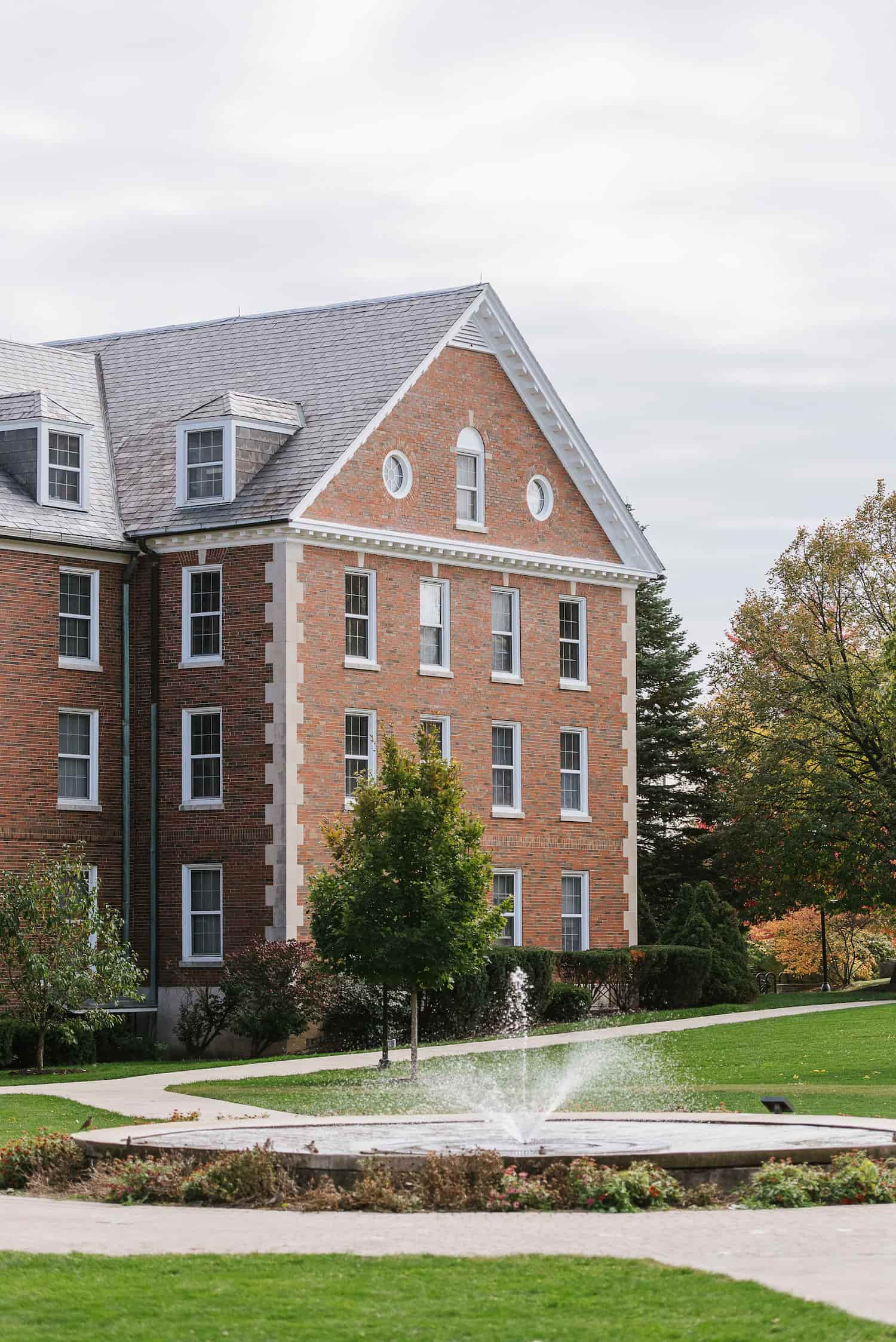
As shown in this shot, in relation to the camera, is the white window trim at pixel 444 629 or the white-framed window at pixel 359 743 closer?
the white-framed window at pixel 359 743

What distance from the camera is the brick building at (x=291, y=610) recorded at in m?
39.8

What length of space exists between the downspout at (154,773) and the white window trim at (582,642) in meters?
9.18

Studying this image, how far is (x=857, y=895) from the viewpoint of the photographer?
165 feet

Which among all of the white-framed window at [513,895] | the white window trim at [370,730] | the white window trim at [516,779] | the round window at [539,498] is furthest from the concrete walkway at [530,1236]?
the round window at [539,498]

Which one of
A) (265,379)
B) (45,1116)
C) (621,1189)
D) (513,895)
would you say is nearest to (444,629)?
(513,895)

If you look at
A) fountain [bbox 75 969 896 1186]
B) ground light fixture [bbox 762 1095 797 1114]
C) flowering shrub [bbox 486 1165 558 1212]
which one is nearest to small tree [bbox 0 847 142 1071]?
fountain [bbox 75 969 896 1186]

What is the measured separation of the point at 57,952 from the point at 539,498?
15395 mm

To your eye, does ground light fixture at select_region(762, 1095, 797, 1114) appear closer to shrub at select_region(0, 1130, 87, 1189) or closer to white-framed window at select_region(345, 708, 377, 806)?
shrub at select_region(0, 1130, 87, 1189)

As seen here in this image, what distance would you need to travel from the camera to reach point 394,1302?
476 inches

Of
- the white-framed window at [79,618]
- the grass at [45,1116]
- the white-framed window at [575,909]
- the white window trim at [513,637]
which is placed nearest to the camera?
the grass at [45,1116]

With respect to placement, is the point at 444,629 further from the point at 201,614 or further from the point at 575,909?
the point at 575,909

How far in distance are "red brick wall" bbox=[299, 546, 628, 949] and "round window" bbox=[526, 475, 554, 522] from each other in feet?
4.63

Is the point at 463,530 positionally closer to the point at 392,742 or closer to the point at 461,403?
the point at 461,403

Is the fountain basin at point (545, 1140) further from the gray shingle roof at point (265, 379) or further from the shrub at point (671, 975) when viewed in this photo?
the shrub at point (671, 975)
